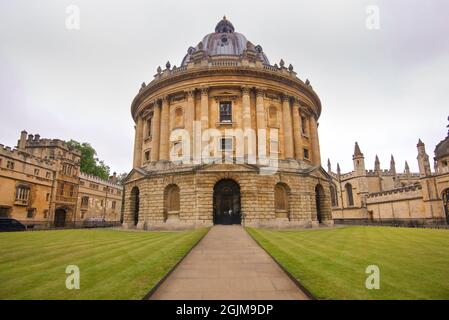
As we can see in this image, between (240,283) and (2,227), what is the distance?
3001 cm

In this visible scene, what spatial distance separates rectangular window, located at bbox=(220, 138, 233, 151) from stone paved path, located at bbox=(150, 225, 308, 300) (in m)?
19.3

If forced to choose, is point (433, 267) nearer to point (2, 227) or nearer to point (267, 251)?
point (267, 251)

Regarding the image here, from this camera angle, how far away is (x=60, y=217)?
42844 millimetres

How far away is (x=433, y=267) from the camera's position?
24.9ft

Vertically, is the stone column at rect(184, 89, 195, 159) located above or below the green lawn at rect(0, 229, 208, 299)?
above

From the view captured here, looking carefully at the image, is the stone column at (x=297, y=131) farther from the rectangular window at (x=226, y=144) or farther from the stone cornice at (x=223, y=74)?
the rectangular window at (x=226, y=144)

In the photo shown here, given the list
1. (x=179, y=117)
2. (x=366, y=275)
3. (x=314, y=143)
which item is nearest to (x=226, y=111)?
(x=179, y=117)

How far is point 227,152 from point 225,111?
537 centimetres

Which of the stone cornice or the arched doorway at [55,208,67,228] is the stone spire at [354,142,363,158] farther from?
the arched doorway at [55,208,67,228]

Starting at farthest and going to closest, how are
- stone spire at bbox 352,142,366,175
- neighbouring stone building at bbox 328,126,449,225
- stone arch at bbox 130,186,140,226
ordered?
stone spire at bbox 352,142,366,175, neighbouring stone building at bbox 328,126,449,225, stone arch at bbox 130,186,140,226

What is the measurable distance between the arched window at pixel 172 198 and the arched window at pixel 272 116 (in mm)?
13492

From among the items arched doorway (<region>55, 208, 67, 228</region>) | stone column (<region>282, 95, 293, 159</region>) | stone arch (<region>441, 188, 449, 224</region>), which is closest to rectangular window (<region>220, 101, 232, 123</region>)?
stone column (<region>282, 95, 293, 159</region>)

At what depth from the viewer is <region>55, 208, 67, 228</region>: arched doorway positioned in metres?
41.9

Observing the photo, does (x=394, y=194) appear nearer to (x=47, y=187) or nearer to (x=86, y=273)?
(x=86, y=273)
